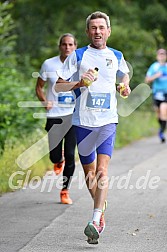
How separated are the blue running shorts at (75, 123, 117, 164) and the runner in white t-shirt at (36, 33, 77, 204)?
1.84 meters

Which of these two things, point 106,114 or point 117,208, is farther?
point 117,208

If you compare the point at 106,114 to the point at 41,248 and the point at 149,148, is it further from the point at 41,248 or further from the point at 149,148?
the point at 149,148

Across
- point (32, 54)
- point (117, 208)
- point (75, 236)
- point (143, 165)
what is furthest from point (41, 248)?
point (32, 54)

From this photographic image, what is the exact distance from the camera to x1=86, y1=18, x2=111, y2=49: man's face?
7.62m

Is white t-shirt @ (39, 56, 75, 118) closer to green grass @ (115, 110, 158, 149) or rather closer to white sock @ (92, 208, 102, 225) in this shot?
white sock @ (92, 208, 102, 225)

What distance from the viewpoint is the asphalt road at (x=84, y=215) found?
720 cm

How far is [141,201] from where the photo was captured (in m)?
9.77

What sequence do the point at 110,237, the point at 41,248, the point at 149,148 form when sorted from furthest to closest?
the point at 149,148 < the point at 110,237 < the point at 41,248

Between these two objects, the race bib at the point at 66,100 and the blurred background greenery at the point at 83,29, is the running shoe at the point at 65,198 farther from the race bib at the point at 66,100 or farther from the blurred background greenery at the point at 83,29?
the blurred background greenery at the point at 83,29

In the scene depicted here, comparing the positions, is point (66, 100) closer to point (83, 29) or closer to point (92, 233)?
point (92, 233)

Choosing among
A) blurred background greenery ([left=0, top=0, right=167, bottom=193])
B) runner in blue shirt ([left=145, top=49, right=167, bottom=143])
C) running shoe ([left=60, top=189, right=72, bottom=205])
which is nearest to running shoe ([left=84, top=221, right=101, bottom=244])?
running shoe ([left=60, top=189, right=72, bottom=205])

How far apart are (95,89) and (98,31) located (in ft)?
1.81

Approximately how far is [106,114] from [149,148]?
9.35 metres

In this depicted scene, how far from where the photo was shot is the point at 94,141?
25.6ft
